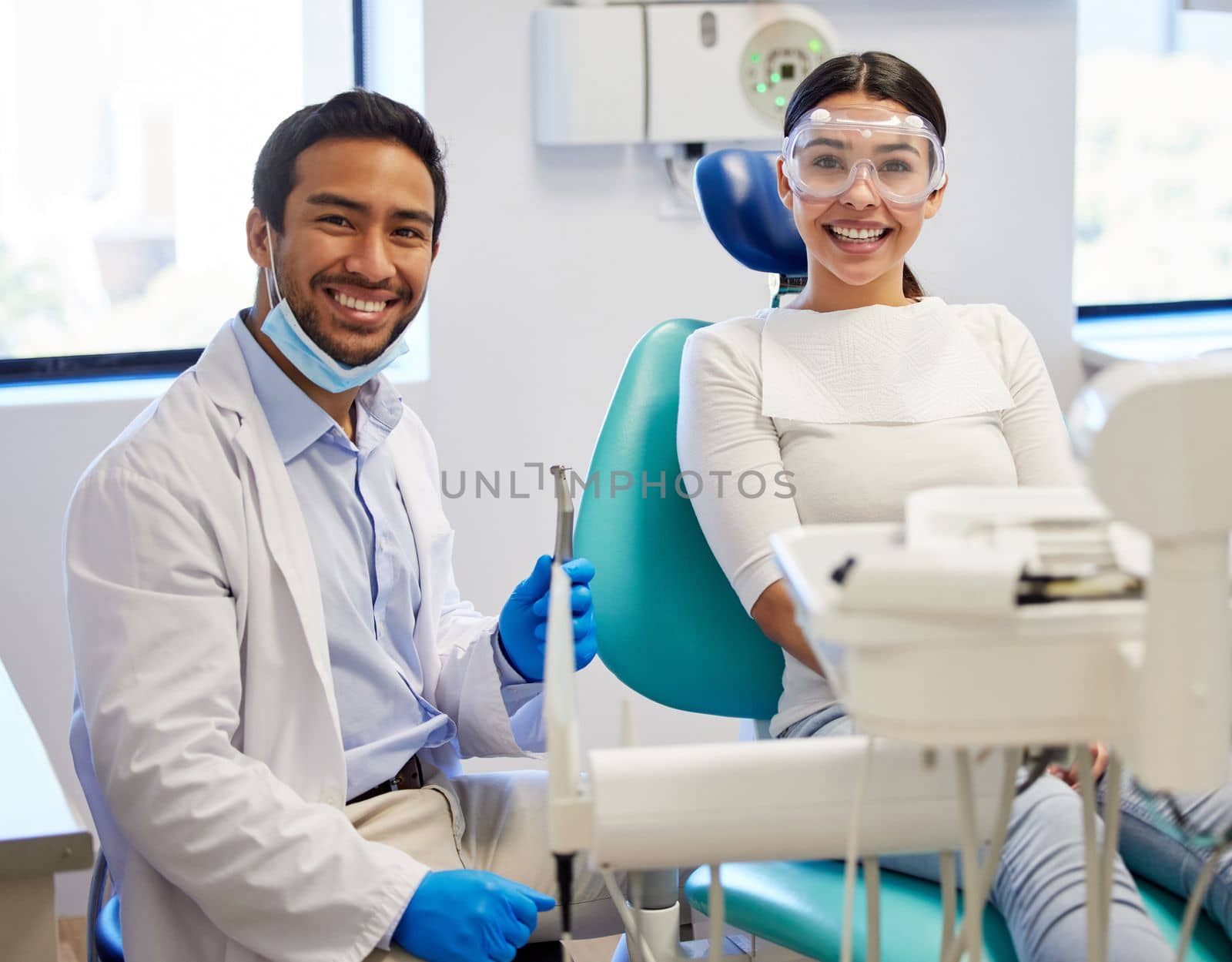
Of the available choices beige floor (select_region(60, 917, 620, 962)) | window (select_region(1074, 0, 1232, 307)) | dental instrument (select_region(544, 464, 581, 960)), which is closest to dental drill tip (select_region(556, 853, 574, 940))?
dental instrument (select_region(544, 464, 581, 960))

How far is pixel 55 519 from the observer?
229cm

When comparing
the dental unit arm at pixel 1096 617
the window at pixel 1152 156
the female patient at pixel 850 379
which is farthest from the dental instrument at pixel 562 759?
the window at pixel 1152 156

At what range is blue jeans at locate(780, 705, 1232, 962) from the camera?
1185 millimetres

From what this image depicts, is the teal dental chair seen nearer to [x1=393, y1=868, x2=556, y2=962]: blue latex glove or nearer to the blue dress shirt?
the blue dress shirt

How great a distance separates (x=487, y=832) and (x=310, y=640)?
338mm

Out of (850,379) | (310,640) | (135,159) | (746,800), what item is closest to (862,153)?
(850,379)

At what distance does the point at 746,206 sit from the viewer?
69.9 inches

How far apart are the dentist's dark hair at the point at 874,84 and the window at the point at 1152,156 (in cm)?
149

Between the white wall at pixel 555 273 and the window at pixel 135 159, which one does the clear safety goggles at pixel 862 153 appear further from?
the window at pixel 135 159

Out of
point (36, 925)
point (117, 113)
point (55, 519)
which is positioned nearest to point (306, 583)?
point (36, 925)

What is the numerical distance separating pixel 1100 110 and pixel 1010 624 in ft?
8.96

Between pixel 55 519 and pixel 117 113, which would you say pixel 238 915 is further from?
pixel 117 113

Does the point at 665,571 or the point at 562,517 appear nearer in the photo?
the point at 562,517

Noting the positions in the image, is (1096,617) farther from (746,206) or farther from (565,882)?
(746,206)
